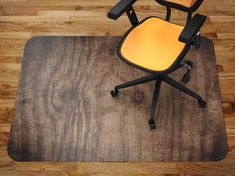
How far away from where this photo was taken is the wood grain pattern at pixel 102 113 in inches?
97.0

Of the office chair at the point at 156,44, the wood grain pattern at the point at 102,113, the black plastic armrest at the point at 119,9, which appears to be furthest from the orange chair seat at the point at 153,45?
the wood grain pattern at the point at 102,113

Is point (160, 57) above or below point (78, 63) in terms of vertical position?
above

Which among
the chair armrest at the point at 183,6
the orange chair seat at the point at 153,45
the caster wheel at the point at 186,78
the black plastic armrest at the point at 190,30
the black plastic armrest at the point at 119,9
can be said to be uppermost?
the black plastic armrest at the point at 190,30

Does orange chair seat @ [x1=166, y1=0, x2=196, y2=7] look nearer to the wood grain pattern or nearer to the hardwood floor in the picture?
the wood grain pattern

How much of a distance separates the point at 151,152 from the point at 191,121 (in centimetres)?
41

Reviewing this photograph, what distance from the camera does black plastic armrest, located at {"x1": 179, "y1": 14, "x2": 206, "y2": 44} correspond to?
1957mm

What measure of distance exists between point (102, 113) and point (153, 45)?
0.69 metres

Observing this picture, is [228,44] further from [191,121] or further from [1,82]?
[1,82]

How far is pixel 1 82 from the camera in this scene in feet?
9.42

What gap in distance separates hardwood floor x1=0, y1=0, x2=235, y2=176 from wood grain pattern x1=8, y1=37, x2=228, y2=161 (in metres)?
0.06

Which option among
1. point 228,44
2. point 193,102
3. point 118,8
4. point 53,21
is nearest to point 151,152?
point 193,102

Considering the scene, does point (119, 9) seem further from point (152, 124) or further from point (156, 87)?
point (152, 124)

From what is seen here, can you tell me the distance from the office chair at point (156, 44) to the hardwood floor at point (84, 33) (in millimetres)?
374

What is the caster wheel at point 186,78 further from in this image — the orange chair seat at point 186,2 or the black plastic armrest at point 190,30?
the black plastic armrest at point 190,30
